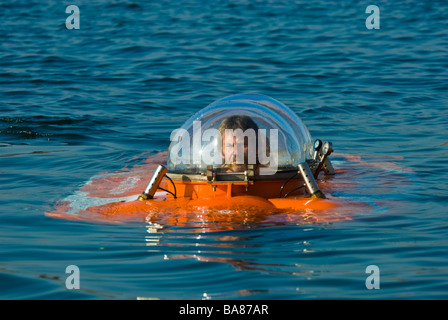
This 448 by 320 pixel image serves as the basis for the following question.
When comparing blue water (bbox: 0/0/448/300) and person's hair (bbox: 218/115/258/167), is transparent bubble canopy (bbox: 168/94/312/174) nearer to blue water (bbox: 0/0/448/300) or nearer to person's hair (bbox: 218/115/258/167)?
person's hair (bbox: 218/115/258/167)

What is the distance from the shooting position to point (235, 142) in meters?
7.70

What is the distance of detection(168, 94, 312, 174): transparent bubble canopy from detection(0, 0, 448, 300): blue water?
85 cm

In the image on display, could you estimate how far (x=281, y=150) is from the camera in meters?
7.92

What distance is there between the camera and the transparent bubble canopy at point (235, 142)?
7.75 metres

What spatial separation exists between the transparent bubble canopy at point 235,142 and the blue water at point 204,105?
85 centimetres

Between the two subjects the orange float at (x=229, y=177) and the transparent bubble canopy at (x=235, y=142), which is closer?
the orange float at (x=229, y=177)

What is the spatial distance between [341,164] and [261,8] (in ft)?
51.1

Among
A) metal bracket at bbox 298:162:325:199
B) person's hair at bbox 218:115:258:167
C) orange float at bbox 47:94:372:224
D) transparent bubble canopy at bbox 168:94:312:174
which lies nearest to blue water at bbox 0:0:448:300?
orange float at bbox 47:94:372:224

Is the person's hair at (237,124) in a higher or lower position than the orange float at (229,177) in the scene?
higher

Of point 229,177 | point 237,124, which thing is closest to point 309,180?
point 229,177

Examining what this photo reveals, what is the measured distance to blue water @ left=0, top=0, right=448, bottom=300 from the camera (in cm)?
580

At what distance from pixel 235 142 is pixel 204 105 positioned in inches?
281

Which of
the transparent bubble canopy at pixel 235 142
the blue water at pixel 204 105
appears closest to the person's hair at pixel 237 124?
the transparent bubble canopy at pixel 235 142

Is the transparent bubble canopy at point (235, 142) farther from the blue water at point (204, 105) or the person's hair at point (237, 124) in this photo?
the blue water at point (204, 105)
